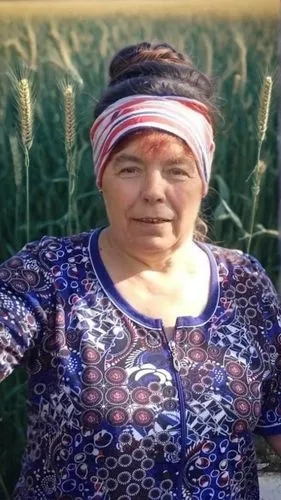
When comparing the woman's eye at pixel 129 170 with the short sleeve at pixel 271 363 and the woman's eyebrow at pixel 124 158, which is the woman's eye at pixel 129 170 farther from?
the short sleeve at pixel 271 363

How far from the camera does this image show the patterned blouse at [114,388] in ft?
6.19

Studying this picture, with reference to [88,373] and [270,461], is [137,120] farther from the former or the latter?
[270,461]

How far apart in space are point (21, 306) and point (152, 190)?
13.6 inches

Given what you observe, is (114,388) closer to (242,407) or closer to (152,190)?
(242,407)

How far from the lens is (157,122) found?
6.18ft

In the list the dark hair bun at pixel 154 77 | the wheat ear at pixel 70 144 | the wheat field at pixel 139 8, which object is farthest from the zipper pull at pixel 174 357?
the wheat field at pixel 139 8

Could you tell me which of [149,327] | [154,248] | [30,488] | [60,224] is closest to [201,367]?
[149,327]

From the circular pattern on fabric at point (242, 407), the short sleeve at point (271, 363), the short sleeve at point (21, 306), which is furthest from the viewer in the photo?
the short sleeve at point (271, 363)

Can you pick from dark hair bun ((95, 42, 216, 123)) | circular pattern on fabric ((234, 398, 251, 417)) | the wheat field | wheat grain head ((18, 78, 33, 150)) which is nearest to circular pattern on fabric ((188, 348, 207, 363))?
circular pattern on fabric ((234, 398, 251, 417))

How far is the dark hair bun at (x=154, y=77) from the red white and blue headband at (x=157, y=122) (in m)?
0.02

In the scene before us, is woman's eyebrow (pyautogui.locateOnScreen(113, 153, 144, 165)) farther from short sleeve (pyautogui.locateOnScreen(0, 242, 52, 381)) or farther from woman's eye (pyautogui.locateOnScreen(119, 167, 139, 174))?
short sleeve (pyautogui.locateOnScreen(0, 242, 52, 381))

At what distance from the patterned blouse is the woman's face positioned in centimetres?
15

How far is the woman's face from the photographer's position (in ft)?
6.18

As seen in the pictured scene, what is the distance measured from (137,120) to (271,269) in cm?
127
